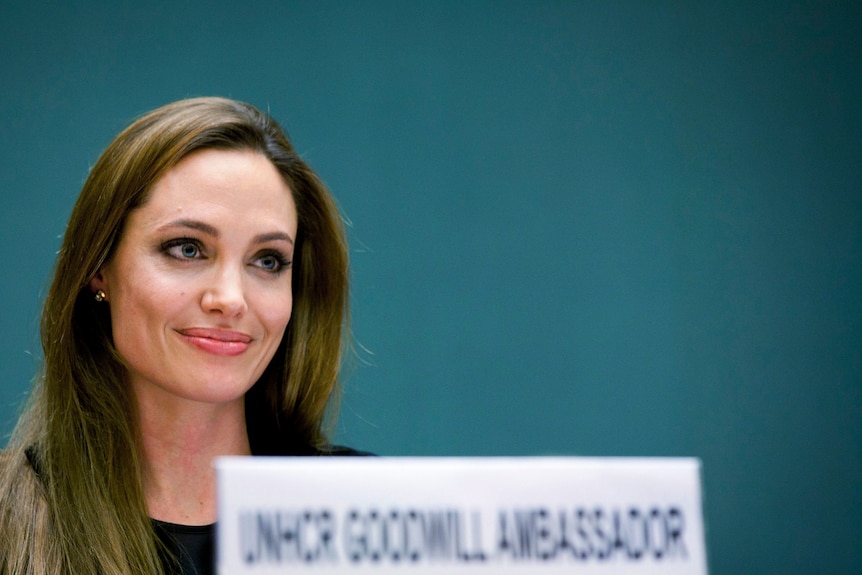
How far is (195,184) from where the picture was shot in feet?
4.19

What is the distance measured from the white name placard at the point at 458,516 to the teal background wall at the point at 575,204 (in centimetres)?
138

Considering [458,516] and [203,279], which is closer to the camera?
[458,516]

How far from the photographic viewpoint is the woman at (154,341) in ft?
4.07

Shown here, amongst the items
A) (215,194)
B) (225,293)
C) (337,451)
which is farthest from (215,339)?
(337,451)

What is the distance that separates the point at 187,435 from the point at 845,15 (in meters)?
1.85

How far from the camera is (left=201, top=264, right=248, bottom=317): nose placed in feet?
4.00

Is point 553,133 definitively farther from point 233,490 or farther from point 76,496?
point 233,490

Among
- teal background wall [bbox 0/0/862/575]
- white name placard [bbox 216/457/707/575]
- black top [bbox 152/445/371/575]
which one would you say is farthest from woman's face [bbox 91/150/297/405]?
teal background wall [bbox 0/0/862/575]

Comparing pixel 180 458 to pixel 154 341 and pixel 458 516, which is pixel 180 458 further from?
pixel 458 516

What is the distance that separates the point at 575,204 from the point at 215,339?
114cm

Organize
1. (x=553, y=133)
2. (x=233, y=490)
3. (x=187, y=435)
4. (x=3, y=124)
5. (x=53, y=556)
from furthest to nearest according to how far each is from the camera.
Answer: (x=553, y=133), (x=3, y=124), (x=187, y=435), (x=53, y=556), (x=233, y=490)

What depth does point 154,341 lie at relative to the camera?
127 cm

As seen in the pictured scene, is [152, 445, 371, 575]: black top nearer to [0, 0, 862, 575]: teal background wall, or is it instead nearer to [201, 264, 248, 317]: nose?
[201, 264, 248, 317]: nose

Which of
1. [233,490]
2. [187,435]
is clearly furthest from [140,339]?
[233,490]
